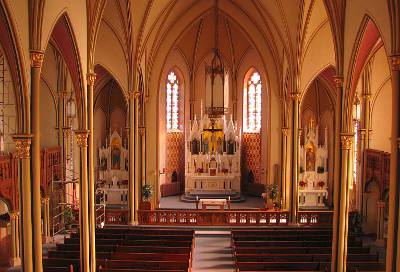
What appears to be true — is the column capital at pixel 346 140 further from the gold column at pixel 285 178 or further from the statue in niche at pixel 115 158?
the statue in niche at pixel 115 158

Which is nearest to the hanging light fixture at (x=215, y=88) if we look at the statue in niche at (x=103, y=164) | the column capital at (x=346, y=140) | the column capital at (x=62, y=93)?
the statue in niche at (x=103, y=164)

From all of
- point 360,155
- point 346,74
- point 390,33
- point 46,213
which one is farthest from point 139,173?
point 390,33

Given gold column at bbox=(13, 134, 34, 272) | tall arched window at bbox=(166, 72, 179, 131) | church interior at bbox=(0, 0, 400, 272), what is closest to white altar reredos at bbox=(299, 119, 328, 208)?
church interior at bbox=(0, 0, 400, 272)

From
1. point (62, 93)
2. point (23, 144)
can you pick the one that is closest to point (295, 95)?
point (62, 93)

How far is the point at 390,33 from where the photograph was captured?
11578mm

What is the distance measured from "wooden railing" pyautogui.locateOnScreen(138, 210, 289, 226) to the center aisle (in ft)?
2.80

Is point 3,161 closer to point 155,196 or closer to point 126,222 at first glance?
point 126,222

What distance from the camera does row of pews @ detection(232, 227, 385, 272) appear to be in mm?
15570

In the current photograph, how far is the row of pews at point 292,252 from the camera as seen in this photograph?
51.1ft

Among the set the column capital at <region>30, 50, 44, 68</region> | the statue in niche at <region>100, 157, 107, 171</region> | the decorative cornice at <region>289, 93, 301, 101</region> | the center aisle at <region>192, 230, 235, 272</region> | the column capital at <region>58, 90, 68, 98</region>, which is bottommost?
the center aisle at <region>192, 230, 235, 272</region>

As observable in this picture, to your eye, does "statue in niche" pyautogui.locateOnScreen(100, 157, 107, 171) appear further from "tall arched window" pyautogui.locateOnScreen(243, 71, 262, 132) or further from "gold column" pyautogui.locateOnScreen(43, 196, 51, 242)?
"tall arched window" pyautogui.locateOnScreen(243, 71, 262, 132)

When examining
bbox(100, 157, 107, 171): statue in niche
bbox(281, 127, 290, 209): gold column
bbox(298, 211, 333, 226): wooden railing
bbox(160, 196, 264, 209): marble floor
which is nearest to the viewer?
bbox(298, 211, 333, 226): wooden railing

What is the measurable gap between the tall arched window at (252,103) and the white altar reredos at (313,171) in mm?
4855

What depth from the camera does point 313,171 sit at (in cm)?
3117
